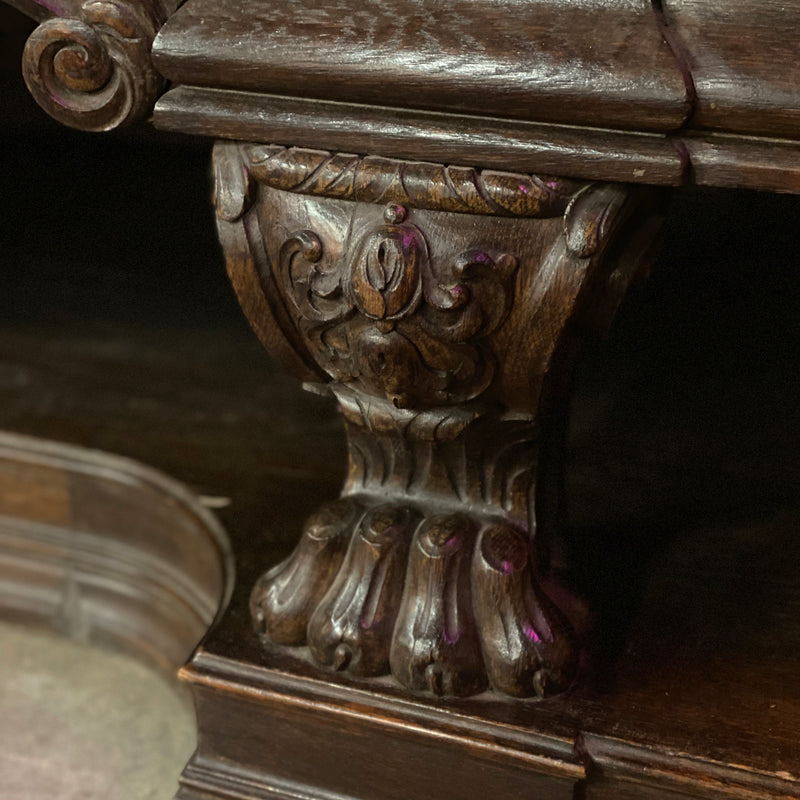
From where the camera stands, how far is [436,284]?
0.70 meters

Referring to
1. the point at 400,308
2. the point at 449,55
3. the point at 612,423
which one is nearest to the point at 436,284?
the point at 400,308

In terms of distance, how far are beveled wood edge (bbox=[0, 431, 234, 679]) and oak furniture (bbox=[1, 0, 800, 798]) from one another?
0.84 feet

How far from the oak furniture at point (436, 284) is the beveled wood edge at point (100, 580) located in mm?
257

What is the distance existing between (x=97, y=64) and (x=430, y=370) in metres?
0.29

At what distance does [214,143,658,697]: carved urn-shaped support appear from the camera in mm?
684

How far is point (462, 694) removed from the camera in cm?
82

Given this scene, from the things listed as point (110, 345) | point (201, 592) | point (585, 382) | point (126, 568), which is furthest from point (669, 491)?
point (110, 345)

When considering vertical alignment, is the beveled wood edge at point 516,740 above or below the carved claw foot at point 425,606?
below

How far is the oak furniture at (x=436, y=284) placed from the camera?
62 centimetres

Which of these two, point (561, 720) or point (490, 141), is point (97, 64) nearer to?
point (490, 141)

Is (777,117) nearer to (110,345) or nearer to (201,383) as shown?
(201,383)

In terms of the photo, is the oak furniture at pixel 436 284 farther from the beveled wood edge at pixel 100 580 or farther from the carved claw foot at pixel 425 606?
the beveled wood edge at pixel 100 580

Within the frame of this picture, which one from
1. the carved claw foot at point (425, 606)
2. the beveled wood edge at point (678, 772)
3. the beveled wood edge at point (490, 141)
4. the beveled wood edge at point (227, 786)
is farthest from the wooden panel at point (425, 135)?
the beveled wood edge at point (227, 786)

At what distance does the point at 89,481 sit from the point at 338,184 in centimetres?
64
